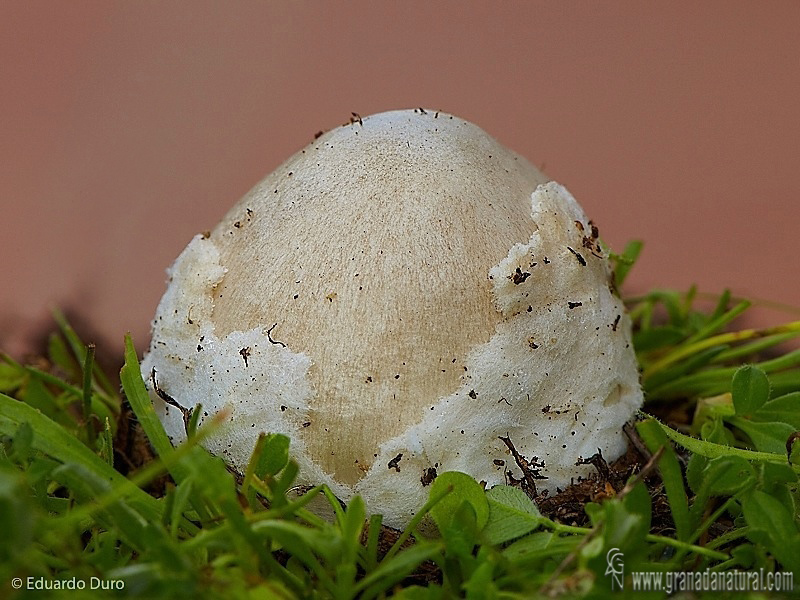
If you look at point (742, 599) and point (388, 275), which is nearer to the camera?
point (742, 599)

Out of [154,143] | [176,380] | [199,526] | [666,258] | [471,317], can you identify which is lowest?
[199,526]

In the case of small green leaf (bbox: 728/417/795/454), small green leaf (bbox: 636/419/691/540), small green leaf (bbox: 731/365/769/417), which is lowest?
small green leaf (bbox: 636/419/691/540)

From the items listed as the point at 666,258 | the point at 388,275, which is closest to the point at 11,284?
the point at 388,275

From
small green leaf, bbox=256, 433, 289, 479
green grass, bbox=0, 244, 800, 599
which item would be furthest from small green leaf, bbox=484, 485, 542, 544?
small green leaf, bbox=256, 433, 289, 479

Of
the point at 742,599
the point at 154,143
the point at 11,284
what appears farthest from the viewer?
the point at 154,143

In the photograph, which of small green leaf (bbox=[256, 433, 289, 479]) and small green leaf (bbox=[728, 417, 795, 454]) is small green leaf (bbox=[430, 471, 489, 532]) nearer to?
small green leaf (bbox=[256, 433, 289, 479])

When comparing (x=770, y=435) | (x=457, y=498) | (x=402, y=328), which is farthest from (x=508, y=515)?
(x=770, y=435)

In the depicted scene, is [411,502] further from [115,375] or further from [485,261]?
[115,375]
